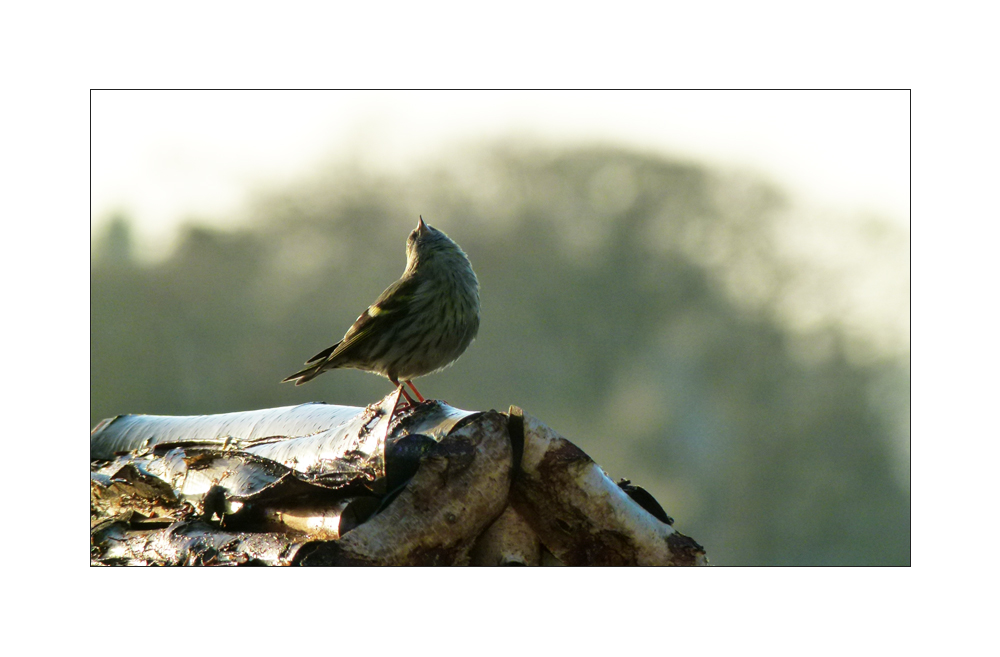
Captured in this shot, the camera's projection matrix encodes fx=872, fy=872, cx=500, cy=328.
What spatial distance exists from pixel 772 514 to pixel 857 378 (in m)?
3.90

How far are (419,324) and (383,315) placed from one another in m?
0.29

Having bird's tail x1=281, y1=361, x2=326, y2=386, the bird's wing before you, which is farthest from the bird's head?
bird's tail x1=281, y1=361, x2=326, y2=386

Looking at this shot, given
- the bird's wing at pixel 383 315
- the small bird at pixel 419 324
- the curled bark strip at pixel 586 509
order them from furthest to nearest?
the bird's wing at pixel 383 315, the small bird at pixel 419 324, the curled bark strip at pixel 586 509

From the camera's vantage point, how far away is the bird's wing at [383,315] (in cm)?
537

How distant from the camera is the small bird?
5.27m

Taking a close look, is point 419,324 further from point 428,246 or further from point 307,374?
point 307,374

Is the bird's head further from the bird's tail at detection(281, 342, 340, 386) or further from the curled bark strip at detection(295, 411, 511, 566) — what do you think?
the curled bark strip at detection(295, 411, 511, 566)

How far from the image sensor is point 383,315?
542 centimetres

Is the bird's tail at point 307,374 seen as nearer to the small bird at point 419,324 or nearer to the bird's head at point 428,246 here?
the small bird at point 419,324

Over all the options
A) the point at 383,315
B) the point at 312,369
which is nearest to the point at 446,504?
the point at 383,315

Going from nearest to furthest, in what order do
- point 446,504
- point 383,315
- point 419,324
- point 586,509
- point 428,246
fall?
point 446,504, point 586,509, point 419,324, point 383,315, point 428,246

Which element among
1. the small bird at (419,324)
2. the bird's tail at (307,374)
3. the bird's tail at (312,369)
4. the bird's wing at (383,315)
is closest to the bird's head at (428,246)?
the small bird at (419,324)
